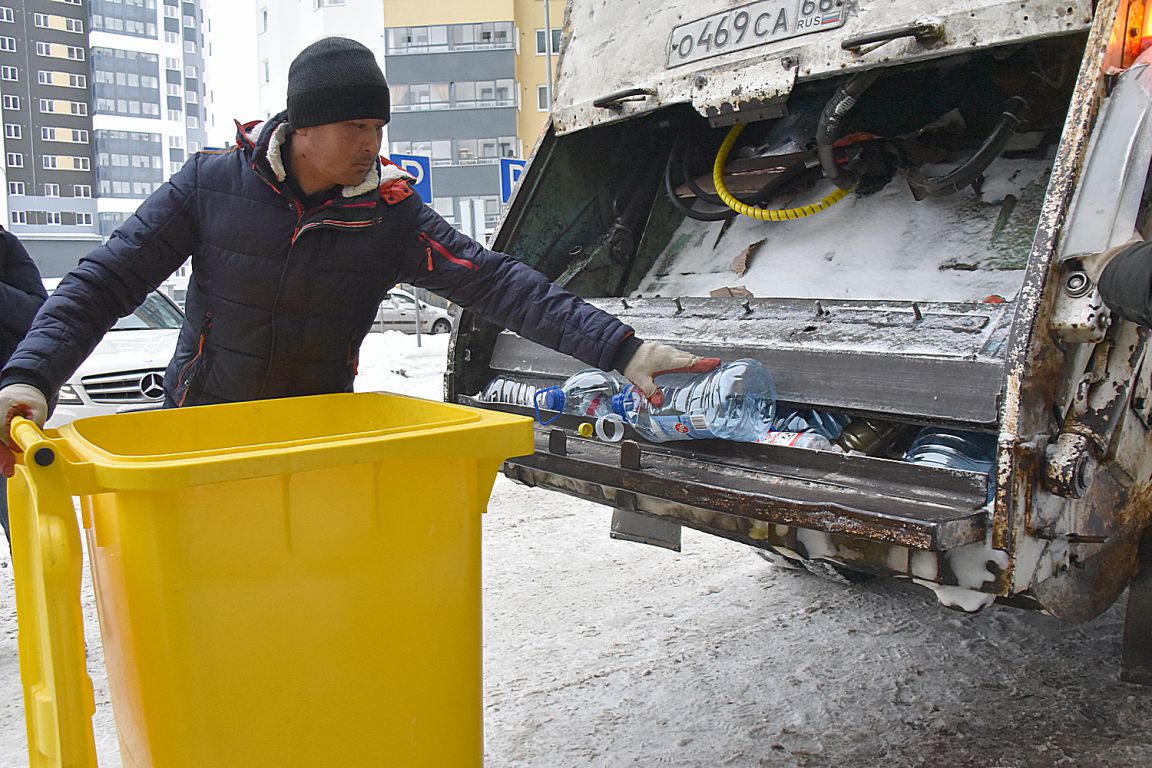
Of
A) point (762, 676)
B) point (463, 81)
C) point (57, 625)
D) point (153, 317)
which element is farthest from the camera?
point (463, 81)

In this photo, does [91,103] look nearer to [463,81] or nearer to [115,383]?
[463,81]

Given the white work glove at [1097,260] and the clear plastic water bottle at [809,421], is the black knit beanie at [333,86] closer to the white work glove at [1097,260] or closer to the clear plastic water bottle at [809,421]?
the clear plastic water bottle at [809,421]

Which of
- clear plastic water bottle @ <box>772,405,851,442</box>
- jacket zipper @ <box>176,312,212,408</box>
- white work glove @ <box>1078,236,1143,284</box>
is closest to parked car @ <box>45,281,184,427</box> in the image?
jacket zipper @ <box>176,312,212,408</box>

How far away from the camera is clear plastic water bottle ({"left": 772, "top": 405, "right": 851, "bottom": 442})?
93.2 inches

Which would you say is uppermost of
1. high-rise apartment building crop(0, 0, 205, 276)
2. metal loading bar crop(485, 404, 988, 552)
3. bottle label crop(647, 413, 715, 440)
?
high-rise apartment building crop(0, 0, 205, 276)

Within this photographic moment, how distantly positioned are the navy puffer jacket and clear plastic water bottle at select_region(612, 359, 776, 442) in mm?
369

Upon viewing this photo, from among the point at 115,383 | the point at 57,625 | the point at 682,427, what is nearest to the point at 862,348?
the point at 682,427

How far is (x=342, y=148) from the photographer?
2123 millimetres

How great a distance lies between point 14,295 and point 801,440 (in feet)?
9.07

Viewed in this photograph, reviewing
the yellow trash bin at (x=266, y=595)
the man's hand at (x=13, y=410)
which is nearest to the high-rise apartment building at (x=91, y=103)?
the man's hand at (x=13, y=410)

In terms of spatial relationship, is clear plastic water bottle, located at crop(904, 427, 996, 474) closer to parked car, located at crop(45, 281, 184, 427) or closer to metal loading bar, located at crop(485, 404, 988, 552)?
metal loading bar, located at crop(485, 404, 988, 552)

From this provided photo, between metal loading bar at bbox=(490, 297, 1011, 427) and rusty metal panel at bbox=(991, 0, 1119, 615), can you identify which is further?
metal loading bar at bbox=(490, 297, 1011, 427)

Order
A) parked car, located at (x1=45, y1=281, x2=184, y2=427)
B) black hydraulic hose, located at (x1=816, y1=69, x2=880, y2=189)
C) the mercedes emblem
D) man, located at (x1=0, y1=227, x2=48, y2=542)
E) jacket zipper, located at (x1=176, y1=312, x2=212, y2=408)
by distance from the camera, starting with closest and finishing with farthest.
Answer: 1. jacket zipper, located at (x1=176, y1=312, x2=212, y2=408)
2. black hydraulic hose, located at (x1=816, y1=69, x2=880, y2=189)
3. man, located at (x1=0, y1=227, x2=48, y2=542)
4. parked car, located at (x1=45, y1=281, x2=184, y2=427)
5. the mercedes emblem

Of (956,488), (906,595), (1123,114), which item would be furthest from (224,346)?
(906,595)
